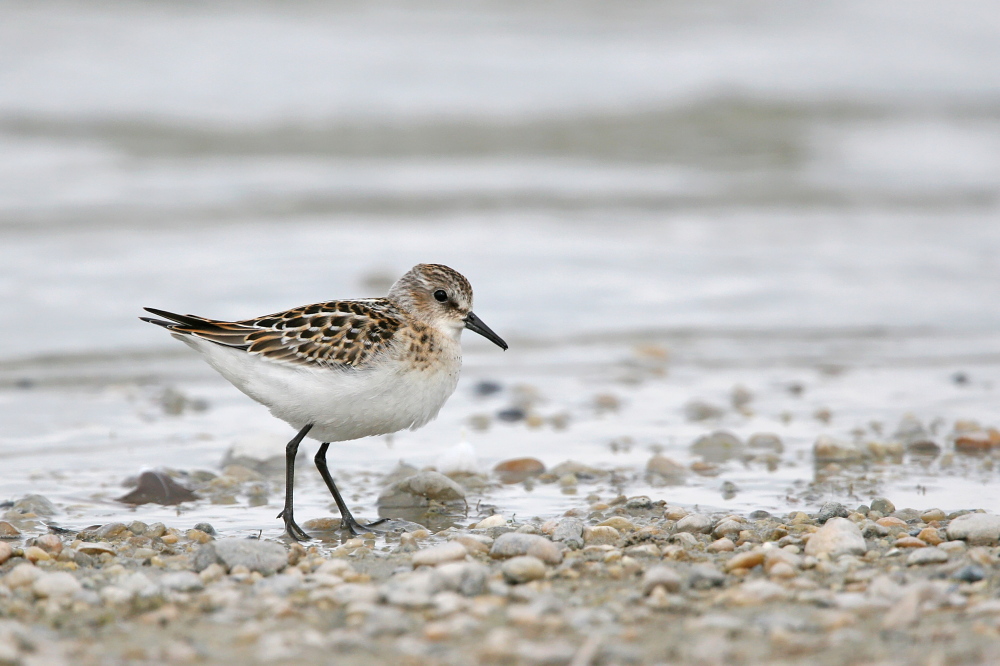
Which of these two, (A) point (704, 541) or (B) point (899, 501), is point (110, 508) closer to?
(A) point (704, 541)

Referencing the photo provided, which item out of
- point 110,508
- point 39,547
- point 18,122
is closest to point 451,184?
point 18,122

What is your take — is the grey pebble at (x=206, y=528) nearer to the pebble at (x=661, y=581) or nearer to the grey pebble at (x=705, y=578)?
the pebble at (x=661, y=581)

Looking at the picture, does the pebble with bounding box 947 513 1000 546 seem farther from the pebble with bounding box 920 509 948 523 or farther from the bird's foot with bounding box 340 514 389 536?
the bird's foot with bounding box 340 514 389 536

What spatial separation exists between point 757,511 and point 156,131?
14084 mm

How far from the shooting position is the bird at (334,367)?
5.15m

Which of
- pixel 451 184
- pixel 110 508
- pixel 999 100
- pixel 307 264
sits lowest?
pixel 110 508

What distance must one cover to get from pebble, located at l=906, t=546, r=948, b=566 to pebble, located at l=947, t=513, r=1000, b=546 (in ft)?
1.08

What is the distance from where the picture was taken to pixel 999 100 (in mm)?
20344

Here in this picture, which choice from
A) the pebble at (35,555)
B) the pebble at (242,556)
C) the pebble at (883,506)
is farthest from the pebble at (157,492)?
the pebble at (883,506)

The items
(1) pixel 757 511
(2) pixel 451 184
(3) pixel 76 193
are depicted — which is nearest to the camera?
(1) pixel 757 511

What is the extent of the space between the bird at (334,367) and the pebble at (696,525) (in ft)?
4.20

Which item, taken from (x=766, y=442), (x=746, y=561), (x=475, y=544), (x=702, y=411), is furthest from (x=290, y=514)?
(x=702, y=411)

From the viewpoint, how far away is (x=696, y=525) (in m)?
4.92

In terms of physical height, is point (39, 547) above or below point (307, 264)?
below
